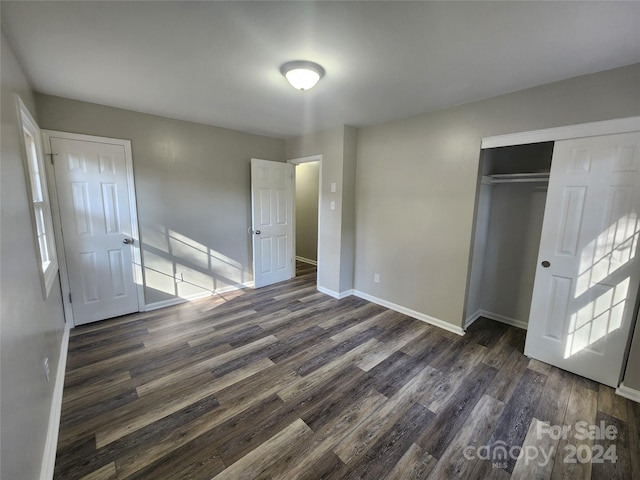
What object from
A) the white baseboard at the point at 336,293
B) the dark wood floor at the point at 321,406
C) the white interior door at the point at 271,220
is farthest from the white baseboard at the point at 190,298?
the white baseboard at the point at 336,293

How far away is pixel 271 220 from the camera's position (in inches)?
168

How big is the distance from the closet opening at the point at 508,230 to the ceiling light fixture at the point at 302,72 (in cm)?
184

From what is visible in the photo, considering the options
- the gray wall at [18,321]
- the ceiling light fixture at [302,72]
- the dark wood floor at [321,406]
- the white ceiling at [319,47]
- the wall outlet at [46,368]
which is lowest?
the dark wood floor at [321,406]

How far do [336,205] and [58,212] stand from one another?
305cm

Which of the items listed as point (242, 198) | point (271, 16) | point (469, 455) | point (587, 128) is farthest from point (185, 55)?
point (469, 455)

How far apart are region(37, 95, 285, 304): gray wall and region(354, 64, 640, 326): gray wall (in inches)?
71.1

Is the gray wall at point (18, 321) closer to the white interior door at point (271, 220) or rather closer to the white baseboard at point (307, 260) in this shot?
the white interior door at point (271, 220)

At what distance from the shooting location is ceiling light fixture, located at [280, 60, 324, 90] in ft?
6.37

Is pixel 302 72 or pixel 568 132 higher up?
pixel 302 72

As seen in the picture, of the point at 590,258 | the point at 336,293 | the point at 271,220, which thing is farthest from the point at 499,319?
the point at 271,220

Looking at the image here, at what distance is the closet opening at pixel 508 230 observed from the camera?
2818 millimetres

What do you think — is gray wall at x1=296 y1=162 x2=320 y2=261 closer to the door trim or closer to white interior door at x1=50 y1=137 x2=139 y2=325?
white interior door at x1=50 y1=137 x2=139 y2=325

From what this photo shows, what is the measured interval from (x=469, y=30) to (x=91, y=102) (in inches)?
137

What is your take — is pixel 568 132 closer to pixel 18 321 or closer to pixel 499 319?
pixel 499 319
